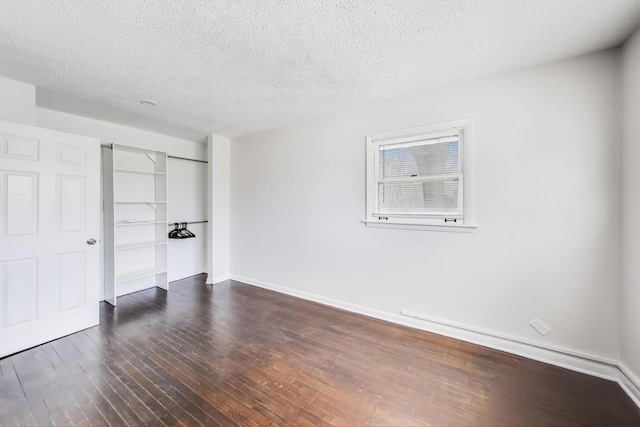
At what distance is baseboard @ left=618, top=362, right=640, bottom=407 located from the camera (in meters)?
1.75

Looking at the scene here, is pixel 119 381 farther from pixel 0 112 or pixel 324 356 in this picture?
pixel 0 112

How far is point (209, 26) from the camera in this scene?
1729 mm

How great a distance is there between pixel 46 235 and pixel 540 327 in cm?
469

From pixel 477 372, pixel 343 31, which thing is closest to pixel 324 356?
pixel 477 372

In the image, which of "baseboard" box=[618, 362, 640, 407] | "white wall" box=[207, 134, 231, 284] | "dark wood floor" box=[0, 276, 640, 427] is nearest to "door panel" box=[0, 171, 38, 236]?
"dark wood floor" box=[0, 276, 640, 427]

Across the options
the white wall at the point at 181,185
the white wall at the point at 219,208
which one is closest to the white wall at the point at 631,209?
the white wall at the point at 219,208

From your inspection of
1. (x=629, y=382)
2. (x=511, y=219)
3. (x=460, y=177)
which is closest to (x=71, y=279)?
(x=460, y=177)

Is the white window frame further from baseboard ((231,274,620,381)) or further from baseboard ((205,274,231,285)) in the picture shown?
baseboard ((205,274,231,285))

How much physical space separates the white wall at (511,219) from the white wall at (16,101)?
2.98 metres

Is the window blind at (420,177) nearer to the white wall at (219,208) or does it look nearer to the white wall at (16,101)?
the white wall at (219,208)

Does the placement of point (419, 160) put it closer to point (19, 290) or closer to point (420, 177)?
point (420, 177)

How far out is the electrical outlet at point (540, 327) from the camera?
7.21ft

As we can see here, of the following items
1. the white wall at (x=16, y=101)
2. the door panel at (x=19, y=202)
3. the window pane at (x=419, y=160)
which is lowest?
the door panel at (x=19, y=202)

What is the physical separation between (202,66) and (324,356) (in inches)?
109
